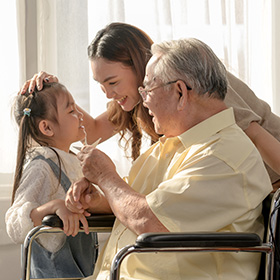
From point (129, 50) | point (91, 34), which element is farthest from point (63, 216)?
point (91, 34)

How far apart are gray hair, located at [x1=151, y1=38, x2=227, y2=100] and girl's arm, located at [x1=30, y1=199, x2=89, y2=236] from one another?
21.1 inches

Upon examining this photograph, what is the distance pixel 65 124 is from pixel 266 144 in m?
0.87

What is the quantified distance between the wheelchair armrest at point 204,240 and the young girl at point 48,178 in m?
0.55

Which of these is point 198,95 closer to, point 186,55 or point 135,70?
point 186,55

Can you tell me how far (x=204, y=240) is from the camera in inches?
51.9

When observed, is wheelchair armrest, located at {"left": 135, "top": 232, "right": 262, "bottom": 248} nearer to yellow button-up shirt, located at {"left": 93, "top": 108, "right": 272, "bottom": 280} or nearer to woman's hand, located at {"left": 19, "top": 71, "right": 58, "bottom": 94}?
yellow button-up shirt, located at {"left": 93, "top": 108, "right": 272, "bottom": 280}

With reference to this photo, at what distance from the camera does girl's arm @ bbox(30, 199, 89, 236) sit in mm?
1755

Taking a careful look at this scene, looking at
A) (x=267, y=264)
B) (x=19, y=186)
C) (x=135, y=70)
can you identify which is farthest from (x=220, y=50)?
(x=267, y=264)

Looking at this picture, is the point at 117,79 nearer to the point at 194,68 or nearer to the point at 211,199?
the point at 194,68

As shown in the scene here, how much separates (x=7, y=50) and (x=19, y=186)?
106 centimetres

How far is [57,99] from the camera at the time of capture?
2.31 meters

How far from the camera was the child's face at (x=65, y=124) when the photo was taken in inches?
90.4

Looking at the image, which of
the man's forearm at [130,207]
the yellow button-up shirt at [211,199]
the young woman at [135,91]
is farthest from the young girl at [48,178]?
the yellow button-up shirt at [211,199]

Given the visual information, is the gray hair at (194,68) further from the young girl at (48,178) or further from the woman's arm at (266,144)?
the young girl at (48,178)
